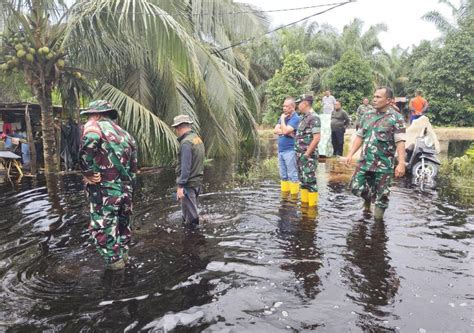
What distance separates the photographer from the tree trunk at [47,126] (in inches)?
388

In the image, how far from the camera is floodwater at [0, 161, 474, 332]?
3086 mm

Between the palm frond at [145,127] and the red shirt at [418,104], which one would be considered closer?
the red shirt at [418,104]

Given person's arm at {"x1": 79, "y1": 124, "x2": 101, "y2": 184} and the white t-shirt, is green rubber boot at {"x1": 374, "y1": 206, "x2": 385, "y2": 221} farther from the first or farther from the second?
the white t-shirt

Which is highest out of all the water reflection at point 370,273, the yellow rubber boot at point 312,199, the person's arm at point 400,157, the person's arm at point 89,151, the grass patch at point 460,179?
the person's arm at point 89,151

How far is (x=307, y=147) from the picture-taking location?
6258mm

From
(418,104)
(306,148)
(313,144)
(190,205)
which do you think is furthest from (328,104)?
(190,205)

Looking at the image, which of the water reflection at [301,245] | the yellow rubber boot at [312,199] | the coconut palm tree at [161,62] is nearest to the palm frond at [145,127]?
the coconut palm tree at [161,62]

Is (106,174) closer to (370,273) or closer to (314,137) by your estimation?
(370,273)

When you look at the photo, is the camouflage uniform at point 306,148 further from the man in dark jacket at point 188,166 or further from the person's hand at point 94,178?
the person's hand at point 94,178

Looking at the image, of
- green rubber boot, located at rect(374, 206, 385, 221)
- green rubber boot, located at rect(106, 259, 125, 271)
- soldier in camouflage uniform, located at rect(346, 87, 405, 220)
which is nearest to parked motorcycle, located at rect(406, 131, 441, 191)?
green rubber boot, located at rect(374, 206, 385, 221)

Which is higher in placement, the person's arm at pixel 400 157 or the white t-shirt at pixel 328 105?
the white t-shirt at pixel 328 105

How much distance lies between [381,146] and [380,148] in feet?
0.09

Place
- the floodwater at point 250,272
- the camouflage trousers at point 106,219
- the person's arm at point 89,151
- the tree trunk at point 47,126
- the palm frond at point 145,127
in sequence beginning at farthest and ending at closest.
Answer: the tree trunk at point 47,126 < the palm frond at point 145,127 < the camouflage trousers at point 106,219 < the person's arm at point 89,151 < the floodwater at point 250,272

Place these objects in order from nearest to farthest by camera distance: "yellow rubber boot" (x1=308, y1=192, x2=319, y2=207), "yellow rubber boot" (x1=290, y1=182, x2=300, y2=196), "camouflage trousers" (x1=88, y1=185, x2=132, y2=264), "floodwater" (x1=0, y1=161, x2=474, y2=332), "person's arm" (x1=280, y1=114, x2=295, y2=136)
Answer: "floodwater" (x1=0, y1=161, x2=474, y2=332)
"camouflage trousers" (x1=88, y1=185, x2=132, y2=264)
"yellow rubber boot" (x1=308, y1=192, x2=319, y2=207)
"person's arm" (x1=280, y1=114, x2=295, y2=136)
"yellow rubber boot" (x1=290, y1=182, x2=300, y2=196)
